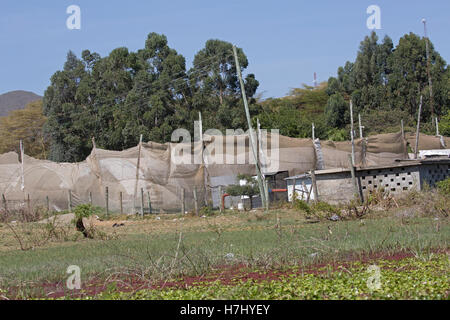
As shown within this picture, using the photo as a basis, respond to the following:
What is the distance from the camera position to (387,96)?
45250mm

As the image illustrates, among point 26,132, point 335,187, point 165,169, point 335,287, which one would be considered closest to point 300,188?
point 335,187

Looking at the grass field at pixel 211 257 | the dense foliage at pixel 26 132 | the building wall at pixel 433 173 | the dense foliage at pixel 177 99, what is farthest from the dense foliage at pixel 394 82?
the grass field at pixel 211 257

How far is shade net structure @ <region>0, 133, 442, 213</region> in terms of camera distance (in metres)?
23.6

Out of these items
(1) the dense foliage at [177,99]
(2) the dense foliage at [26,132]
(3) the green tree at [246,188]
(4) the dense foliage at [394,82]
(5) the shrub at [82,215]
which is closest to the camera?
(5) the shrub at [82,215]

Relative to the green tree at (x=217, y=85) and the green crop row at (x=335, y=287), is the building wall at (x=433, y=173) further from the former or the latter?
the green tree at (x=217, y=85)

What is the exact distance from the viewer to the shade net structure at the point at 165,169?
77.5 ft

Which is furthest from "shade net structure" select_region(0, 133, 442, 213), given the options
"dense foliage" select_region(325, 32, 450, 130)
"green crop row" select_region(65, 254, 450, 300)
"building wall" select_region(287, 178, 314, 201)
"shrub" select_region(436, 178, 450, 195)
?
"dense foliage" select_region(325, 32, 450, 130)

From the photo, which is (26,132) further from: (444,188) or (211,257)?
(211,257)

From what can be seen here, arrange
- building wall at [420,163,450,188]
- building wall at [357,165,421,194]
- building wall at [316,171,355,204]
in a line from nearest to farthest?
building wall at [357,165,421,194], building wall at [420,163,450,188], building wall at [316,171,355,204]

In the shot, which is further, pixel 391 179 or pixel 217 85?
pixel 217 85

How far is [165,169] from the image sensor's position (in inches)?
937

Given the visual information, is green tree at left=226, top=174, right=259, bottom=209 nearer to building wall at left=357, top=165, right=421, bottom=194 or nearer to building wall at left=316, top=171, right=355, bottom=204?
building wall at left=316, top=171, right=355, bottom=204

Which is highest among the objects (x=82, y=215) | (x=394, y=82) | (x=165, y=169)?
(x=394, y=82)
